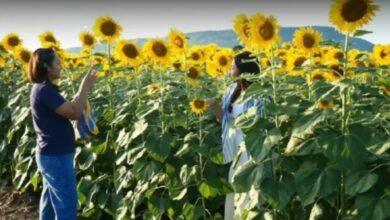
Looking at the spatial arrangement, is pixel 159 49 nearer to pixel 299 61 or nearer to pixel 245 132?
pixel 299 61

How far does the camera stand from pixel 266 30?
376cm

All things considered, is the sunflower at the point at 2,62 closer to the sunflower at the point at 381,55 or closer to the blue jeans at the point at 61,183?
the blue jeans at the point at 61,183

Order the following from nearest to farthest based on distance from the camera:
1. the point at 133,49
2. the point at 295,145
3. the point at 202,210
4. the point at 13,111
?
the point at 295,145
the point at 202,210
the point at 133,49
the point at 13,111

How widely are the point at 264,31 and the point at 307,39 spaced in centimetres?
58

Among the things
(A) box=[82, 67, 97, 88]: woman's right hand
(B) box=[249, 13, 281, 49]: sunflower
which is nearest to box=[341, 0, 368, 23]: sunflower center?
(B) box=[249, 13, 281, 49]: sunflower

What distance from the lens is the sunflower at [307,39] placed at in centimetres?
421

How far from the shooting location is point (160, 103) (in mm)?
4781

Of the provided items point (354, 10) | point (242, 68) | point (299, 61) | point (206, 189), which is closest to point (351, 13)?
point (354, 10)

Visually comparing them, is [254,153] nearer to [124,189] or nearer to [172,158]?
[172,158]

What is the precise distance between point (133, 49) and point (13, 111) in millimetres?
2179

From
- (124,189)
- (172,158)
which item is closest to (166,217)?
(124,189)

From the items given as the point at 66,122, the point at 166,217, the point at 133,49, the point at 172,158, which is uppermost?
the point at 133,49

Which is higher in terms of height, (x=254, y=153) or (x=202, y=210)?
(x=254, y=153)

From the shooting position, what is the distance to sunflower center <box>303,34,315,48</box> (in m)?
4.21
